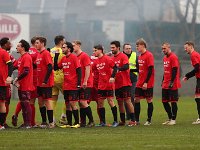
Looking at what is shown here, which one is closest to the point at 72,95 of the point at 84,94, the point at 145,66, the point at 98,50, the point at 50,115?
the point at 84,94

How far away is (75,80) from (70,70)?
252mm

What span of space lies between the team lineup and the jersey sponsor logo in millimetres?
21842

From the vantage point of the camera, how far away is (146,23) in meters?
38.8

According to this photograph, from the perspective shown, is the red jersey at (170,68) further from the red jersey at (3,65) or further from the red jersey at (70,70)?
the red jersey at (3,65)

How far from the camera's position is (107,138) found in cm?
1545

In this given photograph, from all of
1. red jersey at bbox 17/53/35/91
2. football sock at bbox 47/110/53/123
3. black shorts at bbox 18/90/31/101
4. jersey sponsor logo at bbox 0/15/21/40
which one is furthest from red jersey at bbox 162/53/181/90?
jersey sponsor logo at bbox 0/15/21/40

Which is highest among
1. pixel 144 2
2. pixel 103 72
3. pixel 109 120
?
pixel 144 2

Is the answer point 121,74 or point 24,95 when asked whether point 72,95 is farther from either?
point 121,74

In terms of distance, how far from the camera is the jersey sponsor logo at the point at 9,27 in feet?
137

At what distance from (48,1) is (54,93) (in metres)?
26.0

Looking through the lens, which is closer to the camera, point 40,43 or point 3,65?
point 3,65

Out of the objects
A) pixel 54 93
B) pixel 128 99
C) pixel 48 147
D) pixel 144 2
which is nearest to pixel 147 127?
pixel 128 99

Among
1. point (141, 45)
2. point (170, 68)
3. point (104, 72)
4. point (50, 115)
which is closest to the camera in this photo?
point (50, 115)

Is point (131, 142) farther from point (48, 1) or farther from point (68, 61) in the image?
point (48, 1)
